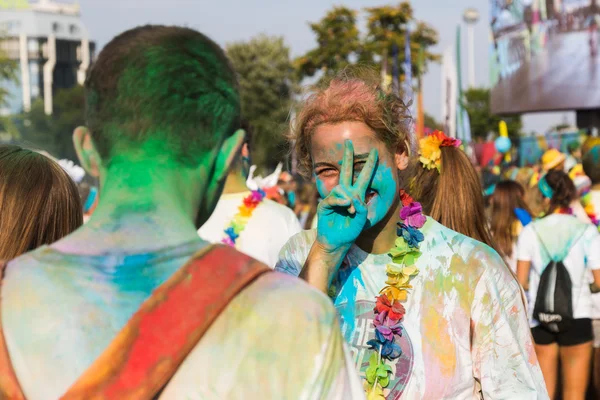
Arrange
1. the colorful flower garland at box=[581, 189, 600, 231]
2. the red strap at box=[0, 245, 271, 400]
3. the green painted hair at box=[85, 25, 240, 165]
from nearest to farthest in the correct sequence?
the red strap at box=[0, 245, 271, 400] < the green painted hair at box=[85, 25, 240, 165] < the colorful flower garland at box=[581, 189, 600, 231]

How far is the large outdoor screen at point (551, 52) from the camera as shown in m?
26.8

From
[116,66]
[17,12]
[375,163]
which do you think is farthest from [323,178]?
[17,12]

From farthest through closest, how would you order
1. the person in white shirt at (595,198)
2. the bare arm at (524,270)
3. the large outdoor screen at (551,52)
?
the large outdoor screen at (551,52) → the person in white shirt at (595,198) → the bare arm at (524,270)

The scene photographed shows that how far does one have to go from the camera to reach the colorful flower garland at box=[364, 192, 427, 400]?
2504 millimetres

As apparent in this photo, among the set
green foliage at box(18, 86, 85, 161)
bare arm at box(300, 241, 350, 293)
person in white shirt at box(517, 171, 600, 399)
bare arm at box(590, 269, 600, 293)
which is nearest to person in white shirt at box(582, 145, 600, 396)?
person in white shirt at box(517, 171, 600, 399)

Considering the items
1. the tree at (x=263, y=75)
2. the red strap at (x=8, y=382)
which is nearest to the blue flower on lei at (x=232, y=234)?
the red strap at (x=8, y=382)

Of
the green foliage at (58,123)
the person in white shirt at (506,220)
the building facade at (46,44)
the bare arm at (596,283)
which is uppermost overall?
the building facade at (46,44)

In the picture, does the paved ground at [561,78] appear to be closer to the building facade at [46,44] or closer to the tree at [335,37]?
the tree at [335,37]

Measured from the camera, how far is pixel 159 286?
4.61ft

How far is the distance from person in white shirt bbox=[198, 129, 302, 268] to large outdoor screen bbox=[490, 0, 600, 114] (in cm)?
2366

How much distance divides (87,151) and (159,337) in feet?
1.25

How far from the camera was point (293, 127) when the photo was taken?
115 inches

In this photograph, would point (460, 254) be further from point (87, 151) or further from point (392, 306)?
point (87, 151)

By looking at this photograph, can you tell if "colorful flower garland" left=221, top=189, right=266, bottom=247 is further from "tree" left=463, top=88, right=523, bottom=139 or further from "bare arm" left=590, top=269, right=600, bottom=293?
"tree" left=463, top=88, right=523, bottom=139
